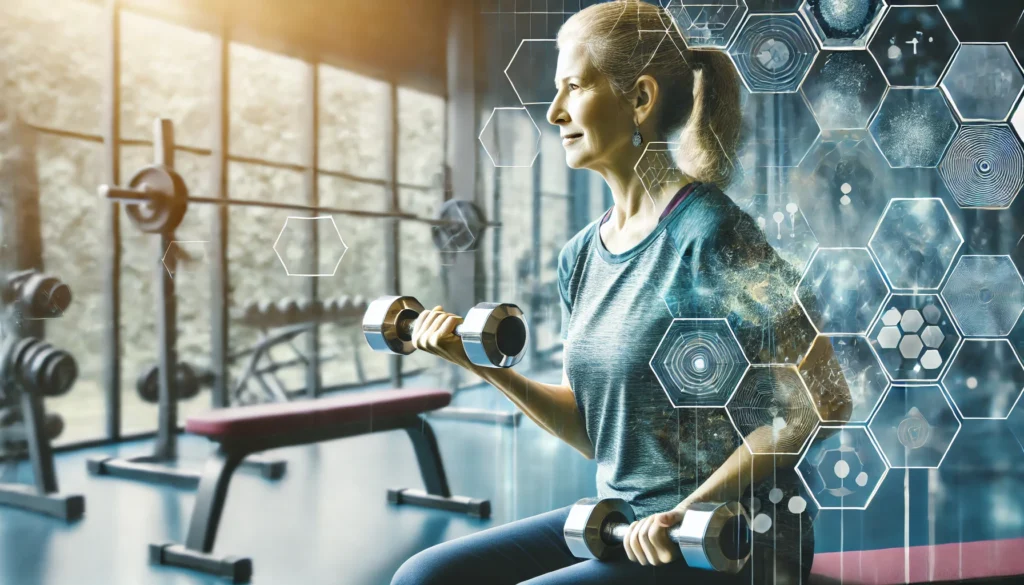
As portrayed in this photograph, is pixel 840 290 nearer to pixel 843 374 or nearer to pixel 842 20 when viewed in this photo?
pixel 843 374

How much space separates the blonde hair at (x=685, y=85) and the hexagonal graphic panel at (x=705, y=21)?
0.4 inches

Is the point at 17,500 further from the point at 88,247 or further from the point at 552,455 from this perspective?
the point at 552,455

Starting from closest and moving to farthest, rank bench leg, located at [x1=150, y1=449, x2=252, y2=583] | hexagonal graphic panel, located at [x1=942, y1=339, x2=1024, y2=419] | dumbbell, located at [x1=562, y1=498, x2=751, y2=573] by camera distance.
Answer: dumbbell, located at [x1=562, y1=498, x2=751, y2=573] → hexagonal graphic panel, located at [x1=942, y1=339, x2=1024, y2=419] → bench leg, located at [x1=150, y1=449, x2=252, y2=583]

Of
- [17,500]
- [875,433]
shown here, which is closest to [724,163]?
[875,433]

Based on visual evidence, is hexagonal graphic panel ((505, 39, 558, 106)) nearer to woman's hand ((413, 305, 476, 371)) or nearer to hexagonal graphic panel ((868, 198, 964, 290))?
woman's hand ((413, 305, 476, 371))

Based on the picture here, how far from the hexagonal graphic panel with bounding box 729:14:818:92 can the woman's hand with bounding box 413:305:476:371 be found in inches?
20.0

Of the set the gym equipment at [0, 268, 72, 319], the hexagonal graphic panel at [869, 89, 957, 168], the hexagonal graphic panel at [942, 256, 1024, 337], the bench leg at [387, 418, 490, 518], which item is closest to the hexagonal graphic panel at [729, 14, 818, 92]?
the hexagonal graphic panel at [869, 89, 957, 168]

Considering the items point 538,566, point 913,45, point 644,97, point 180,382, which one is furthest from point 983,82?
point 180,382

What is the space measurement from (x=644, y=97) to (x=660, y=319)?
11.2 inches

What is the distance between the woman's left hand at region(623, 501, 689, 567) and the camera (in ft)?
3.78

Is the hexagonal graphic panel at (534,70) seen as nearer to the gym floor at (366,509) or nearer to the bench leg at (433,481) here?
the gym floor at (366,509)

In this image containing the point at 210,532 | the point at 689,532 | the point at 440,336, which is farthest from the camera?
the point at 210,532

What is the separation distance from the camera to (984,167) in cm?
123

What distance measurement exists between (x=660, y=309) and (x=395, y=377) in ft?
1.34
